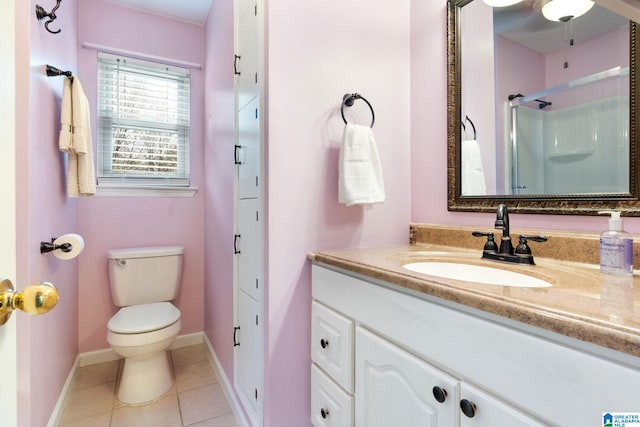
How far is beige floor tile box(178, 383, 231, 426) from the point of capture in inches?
62.8

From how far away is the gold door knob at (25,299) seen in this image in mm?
420

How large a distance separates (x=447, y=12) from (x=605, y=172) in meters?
0.90

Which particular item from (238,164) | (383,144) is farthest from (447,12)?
(238,164)

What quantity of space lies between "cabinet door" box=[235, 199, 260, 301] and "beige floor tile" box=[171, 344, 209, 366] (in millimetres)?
1019

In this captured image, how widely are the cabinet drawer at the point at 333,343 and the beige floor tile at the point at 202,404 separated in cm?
87

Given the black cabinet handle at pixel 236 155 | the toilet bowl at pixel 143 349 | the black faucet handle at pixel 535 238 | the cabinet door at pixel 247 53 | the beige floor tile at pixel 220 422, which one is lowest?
the beige floor tile at pixel 220 422

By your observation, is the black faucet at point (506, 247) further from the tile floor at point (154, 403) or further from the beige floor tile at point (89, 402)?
the beige floor tile at point (89, 402)

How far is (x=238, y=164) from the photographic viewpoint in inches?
60.6

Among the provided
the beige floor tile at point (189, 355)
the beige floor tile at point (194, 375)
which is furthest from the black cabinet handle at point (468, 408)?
the beige floor tile at point (189, 355)

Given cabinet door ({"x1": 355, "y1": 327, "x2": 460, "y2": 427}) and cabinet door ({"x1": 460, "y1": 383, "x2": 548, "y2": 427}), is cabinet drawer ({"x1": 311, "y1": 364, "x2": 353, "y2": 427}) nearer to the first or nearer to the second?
cabinet door ({"x1": 355, "y1": 327, "x2": 460, "y2": 427})

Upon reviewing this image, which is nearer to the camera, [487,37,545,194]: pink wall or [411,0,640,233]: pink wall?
[487,37,545,194]: pink wall

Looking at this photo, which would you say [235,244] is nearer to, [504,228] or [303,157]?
[303,157]

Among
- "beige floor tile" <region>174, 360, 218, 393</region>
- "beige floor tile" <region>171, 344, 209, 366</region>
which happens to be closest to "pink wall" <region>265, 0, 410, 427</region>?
"beige floor tile" <region>174, 360, 218, 393</region>

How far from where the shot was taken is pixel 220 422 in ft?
5.12
